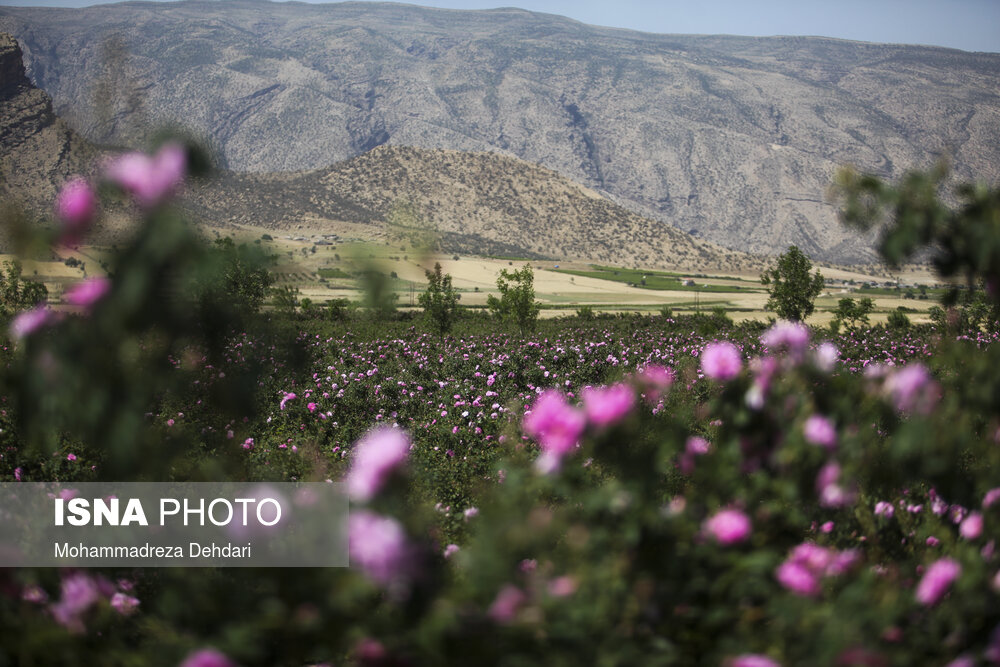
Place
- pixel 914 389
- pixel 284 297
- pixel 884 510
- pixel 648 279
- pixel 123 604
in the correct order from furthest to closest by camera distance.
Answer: pixel 648 279
pixel 284 297
pixel 884 510
pixel 123 604
pixel 914 389

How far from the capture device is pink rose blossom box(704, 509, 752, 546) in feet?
7.06

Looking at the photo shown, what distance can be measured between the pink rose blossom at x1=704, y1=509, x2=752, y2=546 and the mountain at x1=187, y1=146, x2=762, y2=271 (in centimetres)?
8834

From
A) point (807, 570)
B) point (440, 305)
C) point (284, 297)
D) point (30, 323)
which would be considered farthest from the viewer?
point (440, 305)

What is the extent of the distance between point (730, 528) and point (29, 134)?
99.2m

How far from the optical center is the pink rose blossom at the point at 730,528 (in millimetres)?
2152

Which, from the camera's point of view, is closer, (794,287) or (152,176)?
(152,176)

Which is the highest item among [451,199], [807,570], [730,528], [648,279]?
[730,528]

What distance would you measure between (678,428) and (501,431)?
4.45 meters

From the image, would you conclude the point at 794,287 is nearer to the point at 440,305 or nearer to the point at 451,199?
the point at 440,305

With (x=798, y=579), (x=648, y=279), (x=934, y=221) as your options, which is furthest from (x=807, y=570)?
(x=648, y=279)

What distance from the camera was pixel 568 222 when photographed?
372 ft

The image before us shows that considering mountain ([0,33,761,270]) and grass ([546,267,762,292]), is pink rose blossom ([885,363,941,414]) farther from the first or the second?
grass ([546,267,762,292])

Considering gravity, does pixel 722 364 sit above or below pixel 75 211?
below

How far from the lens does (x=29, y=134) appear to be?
82.9m
